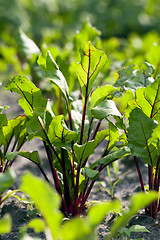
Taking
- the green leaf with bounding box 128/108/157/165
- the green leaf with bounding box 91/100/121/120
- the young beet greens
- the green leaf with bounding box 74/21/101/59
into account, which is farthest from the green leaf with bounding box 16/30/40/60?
the green leaf with bounding box 128/108/157/165

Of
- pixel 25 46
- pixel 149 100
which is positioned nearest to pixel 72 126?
pixel 149 100

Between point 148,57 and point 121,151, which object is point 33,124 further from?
point 148,57

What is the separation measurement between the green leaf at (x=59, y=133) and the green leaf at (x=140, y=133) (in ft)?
0.83

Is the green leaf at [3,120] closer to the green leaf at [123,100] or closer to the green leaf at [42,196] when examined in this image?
the green leaf at [123,100]

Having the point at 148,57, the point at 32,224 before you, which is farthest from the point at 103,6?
the point at 32,224

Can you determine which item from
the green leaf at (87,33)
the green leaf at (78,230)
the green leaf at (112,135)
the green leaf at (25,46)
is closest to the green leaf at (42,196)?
the green leaf at (78,230)

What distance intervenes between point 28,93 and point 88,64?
0.30 meters

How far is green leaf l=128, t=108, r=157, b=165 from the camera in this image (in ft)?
4.50

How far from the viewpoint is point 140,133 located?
1408 mm

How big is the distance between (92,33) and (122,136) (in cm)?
107

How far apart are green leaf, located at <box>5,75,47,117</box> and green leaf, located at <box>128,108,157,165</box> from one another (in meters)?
0.39

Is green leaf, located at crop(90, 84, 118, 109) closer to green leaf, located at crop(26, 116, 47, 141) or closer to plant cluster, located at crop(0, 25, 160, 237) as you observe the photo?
plant cluster, located at crop(0, 25, 160, 237)

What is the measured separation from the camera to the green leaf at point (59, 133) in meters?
1.46

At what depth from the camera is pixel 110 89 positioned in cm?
154
